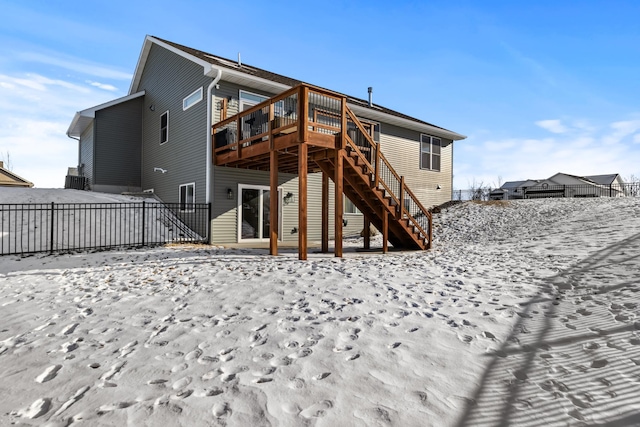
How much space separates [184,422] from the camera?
2.28 meters

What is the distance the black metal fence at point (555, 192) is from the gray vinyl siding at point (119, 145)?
2142 centimetres

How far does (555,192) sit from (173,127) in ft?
91.2

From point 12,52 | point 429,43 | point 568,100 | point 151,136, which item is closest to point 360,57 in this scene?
point 429,43

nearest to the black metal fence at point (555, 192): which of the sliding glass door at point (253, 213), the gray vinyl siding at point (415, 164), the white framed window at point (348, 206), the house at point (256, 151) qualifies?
the gray vinyl siding at point (415, 164)

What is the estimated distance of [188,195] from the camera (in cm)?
1270

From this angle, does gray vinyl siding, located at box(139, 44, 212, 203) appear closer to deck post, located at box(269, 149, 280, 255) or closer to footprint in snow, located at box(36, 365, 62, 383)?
deck post, located at box(269, 149, 280, 255)

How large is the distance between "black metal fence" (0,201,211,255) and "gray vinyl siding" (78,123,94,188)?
409 centimetres

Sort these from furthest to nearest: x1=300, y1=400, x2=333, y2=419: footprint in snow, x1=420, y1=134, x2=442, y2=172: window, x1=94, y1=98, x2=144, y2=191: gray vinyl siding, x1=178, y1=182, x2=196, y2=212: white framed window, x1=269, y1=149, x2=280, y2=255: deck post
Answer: x1=420, y1=134, x2=442, y2=172: window, x1=94, y1=98, x2=144, y2=191: gray vinyl siding, x1=178, y1=182, x2=196, y2=212: white framed window, x1=269, y1=149, x2=280, y2=255: deck post, x1=300, y1=400, x2=333, y2=419: footprint in snow

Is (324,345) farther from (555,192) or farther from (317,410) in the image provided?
(555,192)

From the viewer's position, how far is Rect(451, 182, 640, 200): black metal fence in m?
26.2

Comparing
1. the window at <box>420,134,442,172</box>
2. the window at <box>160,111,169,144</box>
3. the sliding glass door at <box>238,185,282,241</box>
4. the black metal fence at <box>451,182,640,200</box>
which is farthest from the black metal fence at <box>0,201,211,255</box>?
the black metal fence at <box>451,182,640,200</box>

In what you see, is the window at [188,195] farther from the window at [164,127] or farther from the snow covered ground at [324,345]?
the snow covered ground at [324,345]

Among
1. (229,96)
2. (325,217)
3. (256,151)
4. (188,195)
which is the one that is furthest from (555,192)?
(188,195)

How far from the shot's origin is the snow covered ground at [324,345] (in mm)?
2387
